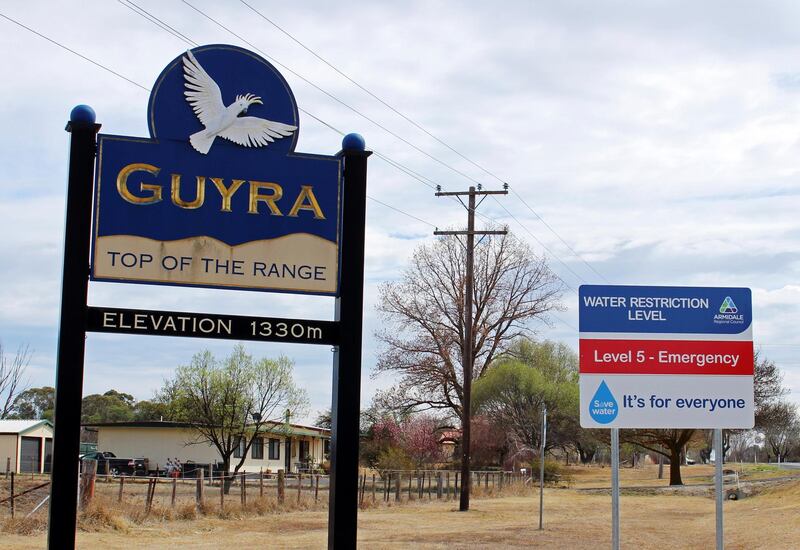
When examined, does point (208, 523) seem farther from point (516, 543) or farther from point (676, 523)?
point (676, 523)

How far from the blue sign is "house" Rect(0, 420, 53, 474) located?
156 feet

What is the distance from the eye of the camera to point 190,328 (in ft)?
32.9

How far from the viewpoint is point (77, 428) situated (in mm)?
9453

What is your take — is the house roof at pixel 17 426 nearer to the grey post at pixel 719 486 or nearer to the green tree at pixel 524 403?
the green tree at pixel 524 403

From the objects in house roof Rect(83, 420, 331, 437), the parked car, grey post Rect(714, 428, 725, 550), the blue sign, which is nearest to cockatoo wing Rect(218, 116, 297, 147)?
the blue sign

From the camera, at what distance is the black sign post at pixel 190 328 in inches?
373

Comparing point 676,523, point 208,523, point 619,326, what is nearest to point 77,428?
point 619,326

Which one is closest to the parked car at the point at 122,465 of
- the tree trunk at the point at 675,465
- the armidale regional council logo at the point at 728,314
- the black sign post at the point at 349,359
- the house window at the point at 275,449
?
the house window at the point at 275,449

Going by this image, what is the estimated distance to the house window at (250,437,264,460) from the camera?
58722 millimetres

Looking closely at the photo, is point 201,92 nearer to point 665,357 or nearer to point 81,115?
point 81,115

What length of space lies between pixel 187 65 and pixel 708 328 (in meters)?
6.17

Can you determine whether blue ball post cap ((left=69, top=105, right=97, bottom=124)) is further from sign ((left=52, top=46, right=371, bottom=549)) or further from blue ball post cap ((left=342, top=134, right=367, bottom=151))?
blue ball post cap ((left=342, top=134, right=367, bottom=151))

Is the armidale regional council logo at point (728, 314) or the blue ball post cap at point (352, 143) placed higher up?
the blue ball post cap at point (352, 143)

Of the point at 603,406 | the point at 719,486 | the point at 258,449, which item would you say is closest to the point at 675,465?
the point at 258,449
